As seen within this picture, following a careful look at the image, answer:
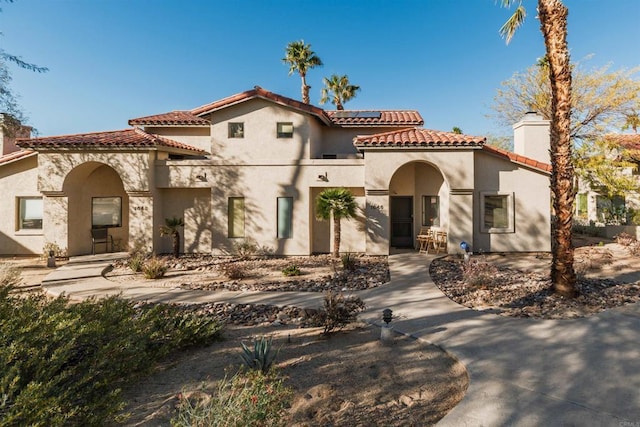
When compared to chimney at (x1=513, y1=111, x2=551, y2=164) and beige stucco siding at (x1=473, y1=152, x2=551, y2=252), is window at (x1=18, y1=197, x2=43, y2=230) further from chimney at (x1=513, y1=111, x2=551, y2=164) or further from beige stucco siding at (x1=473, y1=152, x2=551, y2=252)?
chimney at (x1=513, y1=111, x2=551, y2=164)

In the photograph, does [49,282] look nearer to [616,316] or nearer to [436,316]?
[436,316]

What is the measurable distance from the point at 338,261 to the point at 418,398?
9.45 metres

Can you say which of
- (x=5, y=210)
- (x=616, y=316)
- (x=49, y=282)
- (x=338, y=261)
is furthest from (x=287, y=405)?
(x=5, y=210)

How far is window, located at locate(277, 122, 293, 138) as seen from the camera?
16.0 m

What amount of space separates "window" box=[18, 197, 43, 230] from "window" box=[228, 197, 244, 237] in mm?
9746

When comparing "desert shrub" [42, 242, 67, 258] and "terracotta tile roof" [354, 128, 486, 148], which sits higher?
"terracotta tile roof" [354, 128, 486, 148]

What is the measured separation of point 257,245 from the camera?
1568 centimetres

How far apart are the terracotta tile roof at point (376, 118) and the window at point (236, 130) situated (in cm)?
536

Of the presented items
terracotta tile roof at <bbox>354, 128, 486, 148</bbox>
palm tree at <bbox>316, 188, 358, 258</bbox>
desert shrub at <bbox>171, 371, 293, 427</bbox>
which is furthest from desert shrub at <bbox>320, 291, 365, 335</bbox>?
terracotta tile roof at <bbox>354, 128, 486, 148</bbox>

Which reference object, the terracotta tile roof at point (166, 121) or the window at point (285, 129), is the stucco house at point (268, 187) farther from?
the terracotta tile roof at point (166, 121)

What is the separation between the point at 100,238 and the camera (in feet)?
54.3

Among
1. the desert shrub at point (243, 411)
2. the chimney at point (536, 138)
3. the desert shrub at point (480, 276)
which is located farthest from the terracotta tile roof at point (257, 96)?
the desert shrub at point (243, 411)

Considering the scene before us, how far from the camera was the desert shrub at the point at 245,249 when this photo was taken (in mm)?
Result: 15155

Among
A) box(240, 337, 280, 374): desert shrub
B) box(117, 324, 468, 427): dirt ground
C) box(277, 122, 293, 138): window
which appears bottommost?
box(117, 324, 468, 427): dirt ground
